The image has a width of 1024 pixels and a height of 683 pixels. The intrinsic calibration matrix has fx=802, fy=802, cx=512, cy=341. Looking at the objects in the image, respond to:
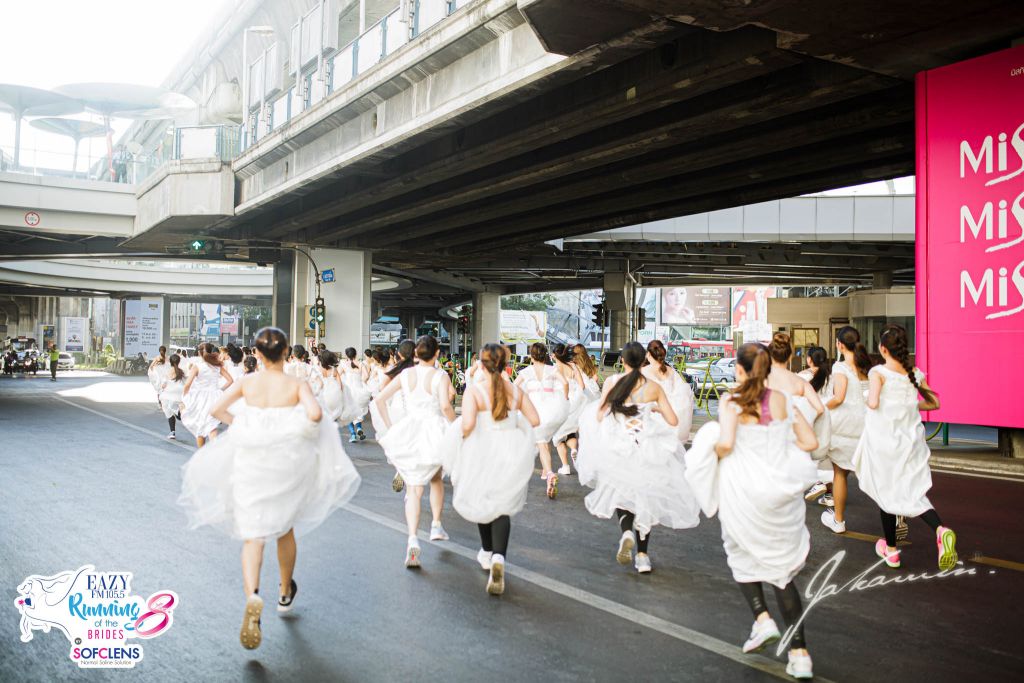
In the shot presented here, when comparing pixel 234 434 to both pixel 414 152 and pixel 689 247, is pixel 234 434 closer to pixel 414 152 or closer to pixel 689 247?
pixel 414 152

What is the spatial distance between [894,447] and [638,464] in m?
2.14

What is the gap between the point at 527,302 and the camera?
84.5 meters

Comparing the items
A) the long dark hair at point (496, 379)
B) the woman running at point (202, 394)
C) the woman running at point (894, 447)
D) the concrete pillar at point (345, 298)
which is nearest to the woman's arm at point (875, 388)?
the woman running at point (894, 447)

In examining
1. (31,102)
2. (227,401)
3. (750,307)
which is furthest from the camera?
(750,307)

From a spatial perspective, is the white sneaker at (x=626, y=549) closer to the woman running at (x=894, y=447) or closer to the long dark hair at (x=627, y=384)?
the long dark hair at (x=627, y=384)

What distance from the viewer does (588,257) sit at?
37.6m

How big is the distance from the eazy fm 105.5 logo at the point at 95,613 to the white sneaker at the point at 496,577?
2.06 meters

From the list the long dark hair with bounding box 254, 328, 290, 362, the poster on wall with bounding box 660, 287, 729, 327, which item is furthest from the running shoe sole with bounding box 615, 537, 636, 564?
the poster on wall with bounding box 660, 287, 729, 327

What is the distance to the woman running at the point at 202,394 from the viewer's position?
13.2m

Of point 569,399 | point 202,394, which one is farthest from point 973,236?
point 202,394

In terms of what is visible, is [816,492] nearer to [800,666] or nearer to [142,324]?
[800,666]

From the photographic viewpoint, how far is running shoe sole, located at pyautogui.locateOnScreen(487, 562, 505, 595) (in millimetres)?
5535

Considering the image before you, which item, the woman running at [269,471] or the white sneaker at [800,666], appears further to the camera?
the woman running at [269,471]

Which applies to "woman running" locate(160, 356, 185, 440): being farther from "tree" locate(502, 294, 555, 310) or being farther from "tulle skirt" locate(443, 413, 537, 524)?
"tree" locate(502, 294, 555, 310)
